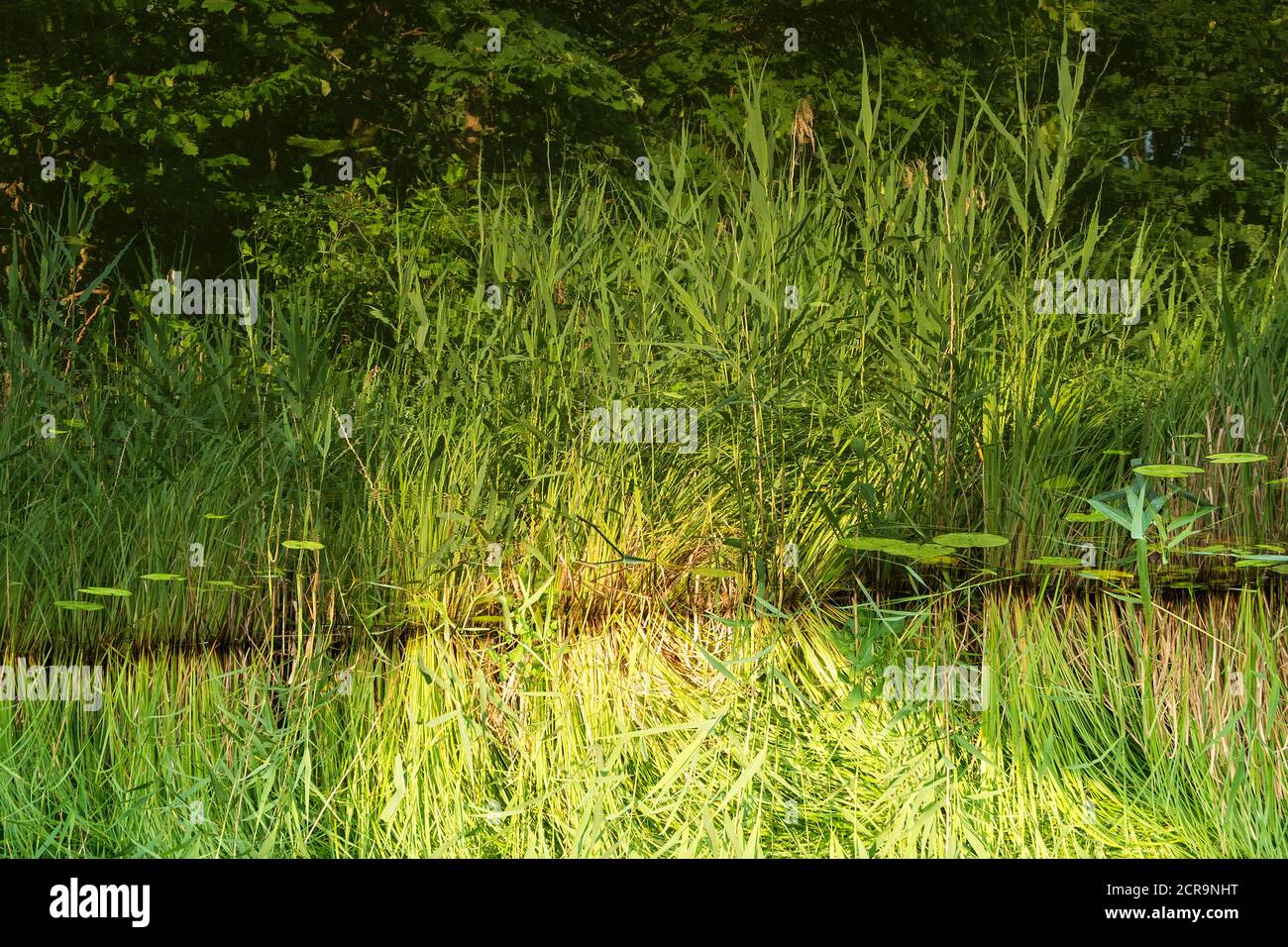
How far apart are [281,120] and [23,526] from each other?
686cm

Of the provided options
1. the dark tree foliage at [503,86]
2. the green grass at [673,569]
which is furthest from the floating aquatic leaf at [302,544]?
the dark tree foliage at [503,86]

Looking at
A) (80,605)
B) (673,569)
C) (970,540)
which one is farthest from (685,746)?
(80,605)

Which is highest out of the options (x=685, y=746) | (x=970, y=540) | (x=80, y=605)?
(x=970, y=540)

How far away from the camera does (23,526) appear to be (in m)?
3.36

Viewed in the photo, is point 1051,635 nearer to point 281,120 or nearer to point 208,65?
point 208,65

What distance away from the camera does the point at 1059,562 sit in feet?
10.2

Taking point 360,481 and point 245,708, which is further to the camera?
point 360,481

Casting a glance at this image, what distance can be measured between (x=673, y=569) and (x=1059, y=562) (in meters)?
1.00

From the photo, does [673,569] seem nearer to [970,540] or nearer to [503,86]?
[970,540]

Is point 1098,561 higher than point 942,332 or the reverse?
the reverse

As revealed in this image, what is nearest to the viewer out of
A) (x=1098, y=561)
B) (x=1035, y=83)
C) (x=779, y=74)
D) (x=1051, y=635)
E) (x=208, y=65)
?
(x=1051, y=635)

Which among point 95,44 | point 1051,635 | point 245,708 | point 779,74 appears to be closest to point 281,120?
point 95,44

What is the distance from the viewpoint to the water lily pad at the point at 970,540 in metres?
3.07

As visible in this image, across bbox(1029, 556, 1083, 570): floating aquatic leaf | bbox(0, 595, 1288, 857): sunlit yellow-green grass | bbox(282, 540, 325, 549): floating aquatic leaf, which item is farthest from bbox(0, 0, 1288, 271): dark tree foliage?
bbox(0, 595, 1288, 857): sunlit yellow-green grass
